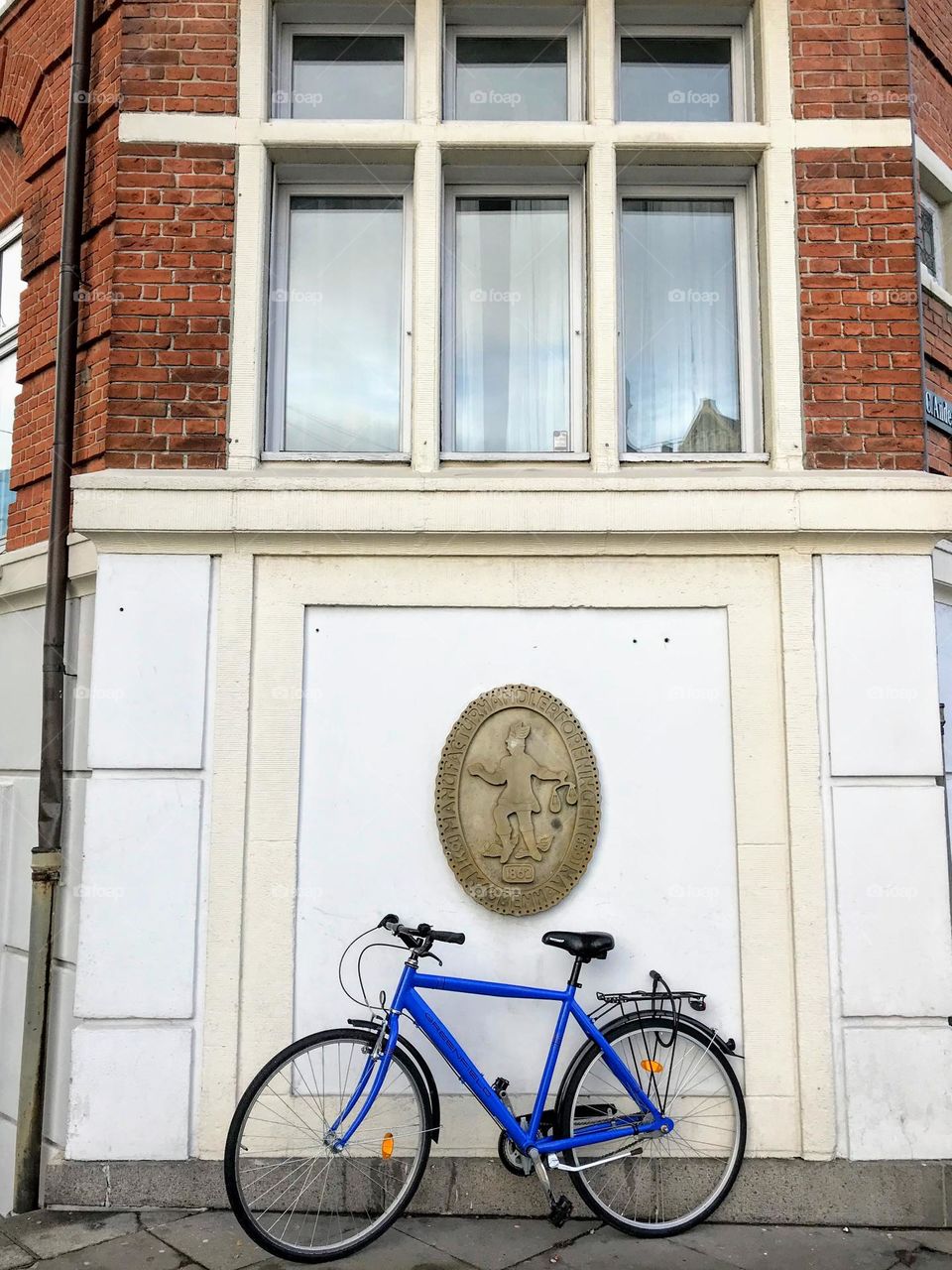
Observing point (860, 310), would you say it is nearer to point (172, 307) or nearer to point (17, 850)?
point (172, 307)

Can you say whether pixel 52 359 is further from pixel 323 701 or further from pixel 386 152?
pixel 323 701

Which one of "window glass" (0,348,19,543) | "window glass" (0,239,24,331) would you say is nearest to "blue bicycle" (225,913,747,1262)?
"window glass" (0,348,19,543)

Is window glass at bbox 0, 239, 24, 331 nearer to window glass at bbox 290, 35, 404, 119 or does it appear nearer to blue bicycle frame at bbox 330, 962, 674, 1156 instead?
window glass at bbox 290, 35, 404, 119

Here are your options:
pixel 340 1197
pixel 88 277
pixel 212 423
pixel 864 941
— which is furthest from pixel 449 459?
pixel 340 1197

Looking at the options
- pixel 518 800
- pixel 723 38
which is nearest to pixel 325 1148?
pixel 518 800

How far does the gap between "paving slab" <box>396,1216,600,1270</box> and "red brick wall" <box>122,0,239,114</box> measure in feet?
17.8

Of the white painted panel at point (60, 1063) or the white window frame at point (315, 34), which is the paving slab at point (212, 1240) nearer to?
the white painted panel at point (60, 1063)

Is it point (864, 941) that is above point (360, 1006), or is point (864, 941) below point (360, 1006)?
above

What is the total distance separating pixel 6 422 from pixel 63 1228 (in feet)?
16.3

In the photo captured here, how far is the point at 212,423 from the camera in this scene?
503 cm

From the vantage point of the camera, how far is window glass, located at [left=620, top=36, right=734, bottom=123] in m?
5.50

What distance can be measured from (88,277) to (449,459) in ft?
7.38

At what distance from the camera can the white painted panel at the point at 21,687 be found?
5.75 meters

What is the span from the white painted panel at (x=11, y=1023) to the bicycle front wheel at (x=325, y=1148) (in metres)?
1.91
